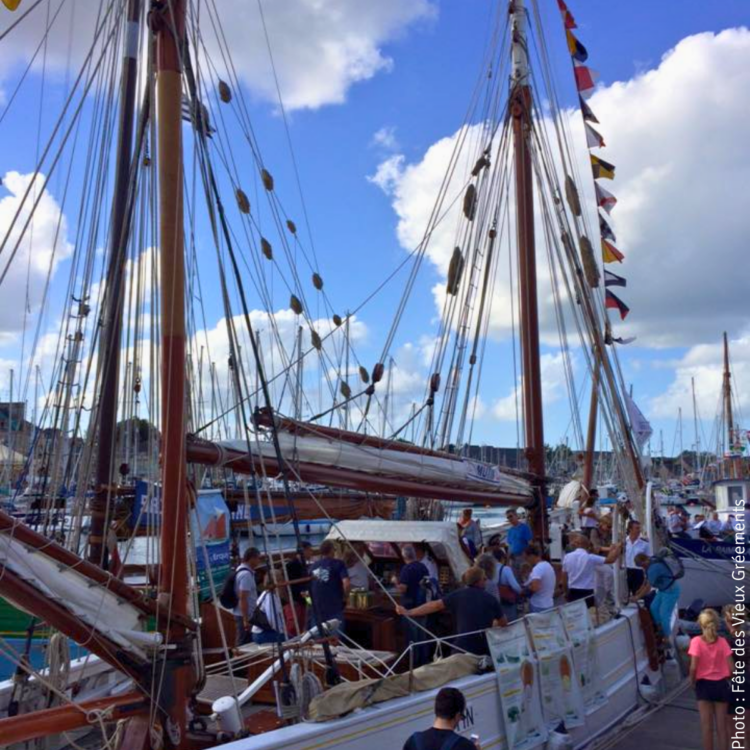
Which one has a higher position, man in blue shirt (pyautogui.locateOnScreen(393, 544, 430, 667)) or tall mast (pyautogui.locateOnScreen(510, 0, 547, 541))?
tall mast (pyautogui.locateOnScreen(510, 0, 547, 541))

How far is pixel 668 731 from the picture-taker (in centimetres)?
919

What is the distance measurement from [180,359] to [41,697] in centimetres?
341

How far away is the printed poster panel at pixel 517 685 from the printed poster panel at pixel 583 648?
0.97 m

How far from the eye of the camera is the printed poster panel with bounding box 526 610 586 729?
793 cm

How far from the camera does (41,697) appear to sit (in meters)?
7.03

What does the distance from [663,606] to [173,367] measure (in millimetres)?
8765

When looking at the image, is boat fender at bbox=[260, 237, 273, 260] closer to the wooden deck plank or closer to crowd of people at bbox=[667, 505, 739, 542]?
the wooden deck plank

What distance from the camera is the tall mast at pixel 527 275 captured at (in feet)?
46.3

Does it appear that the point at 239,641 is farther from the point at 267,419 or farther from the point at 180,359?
the point at 180,359

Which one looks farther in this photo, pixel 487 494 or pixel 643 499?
pixel 643 499

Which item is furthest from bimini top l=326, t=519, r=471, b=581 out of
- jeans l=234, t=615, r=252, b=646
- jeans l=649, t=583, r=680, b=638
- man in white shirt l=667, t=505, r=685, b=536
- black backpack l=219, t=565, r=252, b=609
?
man in white shirt l=667, t=505, r=685, b=536

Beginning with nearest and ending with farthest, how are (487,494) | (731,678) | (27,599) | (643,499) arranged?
(27,599), (731,678), (487,494), (643,499)

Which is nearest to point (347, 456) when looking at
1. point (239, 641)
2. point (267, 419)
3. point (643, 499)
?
point (267, 419)

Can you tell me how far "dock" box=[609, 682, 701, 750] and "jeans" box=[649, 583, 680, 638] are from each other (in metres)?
1.32
